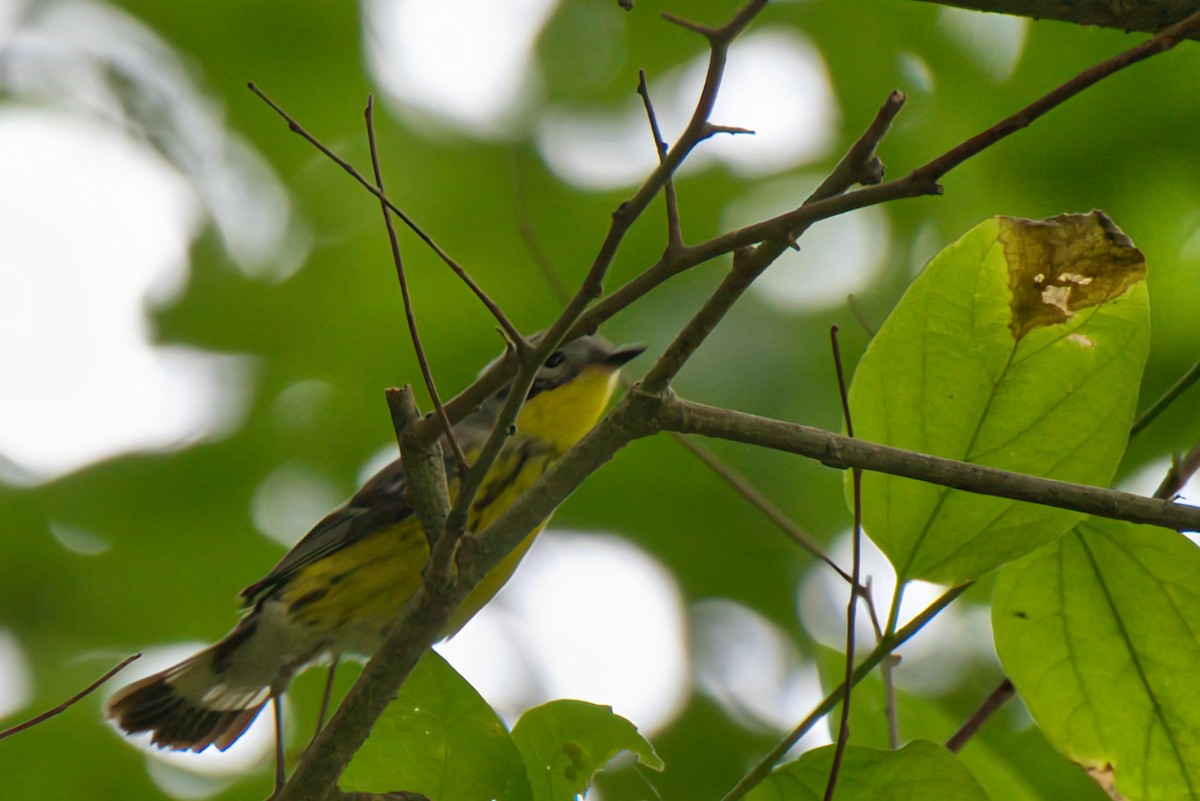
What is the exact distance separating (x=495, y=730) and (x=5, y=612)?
Result: 326cm

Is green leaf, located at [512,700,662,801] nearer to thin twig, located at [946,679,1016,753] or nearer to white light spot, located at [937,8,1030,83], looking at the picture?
thin twig, located at [946,679,1016,753]

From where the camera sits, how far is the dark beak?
3598 mm

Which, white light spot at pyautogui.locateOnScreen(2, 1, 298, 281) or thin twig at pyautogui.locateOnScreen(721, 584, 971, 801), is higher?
white light spot at pyautogui.locateOnScreen(2, 1, 298, 281)

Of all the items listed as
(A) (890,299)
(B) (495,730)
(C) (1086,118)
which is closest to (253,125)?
(A) (890,299)

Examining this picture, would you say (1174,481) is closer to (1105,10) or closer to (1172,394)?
(1172,394)

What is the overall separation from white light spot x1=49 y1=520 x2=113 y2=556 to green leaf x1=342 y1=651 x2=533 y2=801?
284 centimetres

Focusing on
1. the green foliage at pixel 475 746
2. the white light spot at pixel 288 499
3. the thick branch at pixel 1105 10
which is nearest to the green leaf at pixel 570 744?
the green foliage at pixel 475 746

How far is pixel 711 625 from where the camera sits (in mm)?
4504

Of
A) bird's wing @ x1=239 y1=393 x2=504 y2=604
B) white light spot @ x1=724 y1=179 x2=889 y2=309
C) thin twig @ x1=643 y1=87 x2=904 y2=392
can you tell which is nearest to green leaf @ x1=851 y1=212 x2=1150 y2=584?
thin twig @ x1=643 y1=87 x2=904 y2=392

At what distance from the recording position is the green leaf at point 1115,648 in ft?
5.39

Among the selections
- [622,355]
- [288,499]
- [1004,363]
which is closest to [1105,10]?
[1004,363]

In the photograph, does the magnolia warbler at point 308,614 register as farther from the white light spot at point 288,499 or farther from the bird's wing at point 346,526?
the white light spot at point 288,499

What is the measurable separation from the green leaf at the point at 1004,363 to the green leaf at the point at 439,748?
67cm

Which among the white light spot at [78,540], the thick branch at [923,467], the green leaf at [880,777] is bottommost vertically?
the green leaf at [880,777]
